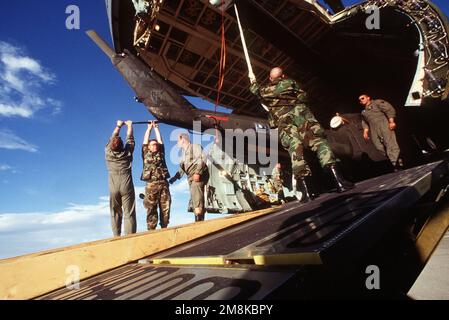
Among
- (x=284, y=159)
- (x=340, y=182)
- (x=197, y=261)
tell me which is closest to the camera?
(x=197, y=261)

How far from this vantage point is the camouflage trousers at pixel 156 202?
17.4ft

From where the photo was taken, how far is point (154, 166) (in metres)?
5.45

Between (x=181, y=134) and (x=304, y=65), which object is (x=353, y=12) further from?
(x=181, y=134)

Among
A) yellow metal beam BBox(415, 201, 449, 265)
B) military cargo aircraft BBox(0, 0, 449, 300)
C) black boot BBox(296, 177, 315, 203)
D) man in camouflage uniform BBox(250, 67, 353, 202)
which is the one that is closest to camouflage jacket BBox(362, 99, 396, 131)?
military cargo aircraft BBox(0, 0, 449, 300)

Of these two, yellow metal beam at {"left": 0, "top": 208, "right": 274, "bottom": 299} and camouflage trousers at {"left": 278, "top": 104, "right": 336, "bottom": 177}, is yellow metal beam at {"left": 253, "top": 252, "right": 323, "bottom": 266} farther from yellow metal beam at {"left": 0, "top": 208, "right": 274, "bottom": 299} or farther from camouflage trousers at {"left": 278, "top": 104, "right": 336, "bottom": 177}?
camouflage trousers at {"left": 278, "top": 104, "right": 336, "bottom": 177}

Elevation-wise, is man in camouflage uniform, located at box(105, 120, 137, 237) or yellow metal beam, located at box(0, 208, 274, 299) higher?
man in camouflage uniform, located at box(105, 120, 137, 237)

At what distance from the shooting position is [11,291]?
1.71 metres

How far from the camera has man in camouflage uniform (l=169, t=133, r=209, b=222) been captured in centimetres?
582

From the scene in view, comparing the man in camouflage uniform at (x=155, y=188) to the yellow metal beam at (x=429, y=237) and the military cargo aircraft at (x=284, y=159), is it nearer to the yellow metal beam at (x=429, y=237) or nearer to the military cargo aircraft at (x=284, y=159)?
the military cargo aircraft at (x=284, y=159)

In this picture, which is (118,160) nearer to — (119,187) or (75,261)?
(119,187)

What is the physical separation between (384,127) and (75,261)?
19.7ft

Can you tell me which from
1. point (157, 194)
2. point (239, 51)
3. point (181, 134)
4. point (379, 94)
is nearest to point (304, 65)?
point (239, 51)

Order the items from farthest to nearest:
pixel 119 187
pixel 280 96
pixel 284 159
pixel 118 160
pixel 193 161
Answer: pixel 284 159, pixel 193 161, pixel 118 160, pixel 119 187, pixel 280 96

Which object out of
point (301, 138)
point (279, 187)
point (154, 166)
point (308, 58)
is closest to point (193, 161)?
point (154, 166)
